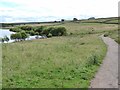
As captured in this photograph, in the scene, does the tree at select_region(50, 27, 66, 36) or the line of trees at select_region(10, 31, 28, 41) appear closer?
the line of trees at select_region(10, 31, 28, 41)

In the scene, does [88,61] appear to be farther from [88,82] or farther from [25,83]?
[25,83]

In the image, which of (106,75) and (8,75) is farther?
(106,75)

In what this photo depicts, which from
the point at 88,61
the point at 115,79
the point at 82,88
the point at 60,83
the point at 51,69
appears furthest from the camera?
the point at 88,61

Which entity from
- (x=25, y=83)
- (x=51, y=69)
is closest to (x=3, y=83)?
(x=25, y=83)

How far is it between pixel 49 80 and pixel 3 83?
99.7 inches

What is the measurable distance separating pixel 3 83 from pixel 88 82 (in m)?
4.49

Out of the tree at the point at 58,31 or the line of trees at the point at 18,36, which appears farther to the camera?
the tree at the point at 58,31

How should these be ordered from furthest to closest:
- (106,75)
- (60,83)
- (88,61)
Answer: (88,61), (106,75), (60,83)

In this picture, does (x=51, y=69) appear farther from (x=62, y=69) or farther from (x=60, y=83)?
(x=60, y=83)

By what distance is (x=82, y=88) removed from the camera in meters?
12.5

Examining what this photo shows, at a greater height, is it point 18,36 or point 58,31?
point 58,31

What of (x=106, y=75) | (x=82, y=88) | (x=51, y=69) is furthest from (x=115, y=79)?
(x=51, y=69)

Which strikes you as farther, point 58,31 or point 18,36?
point 58,31

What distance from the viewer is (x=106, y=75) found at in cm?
1628
